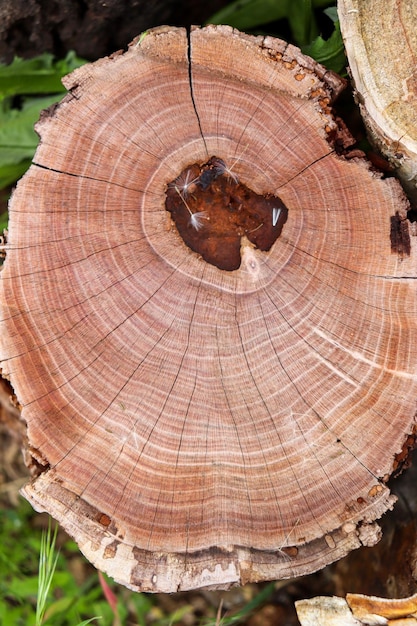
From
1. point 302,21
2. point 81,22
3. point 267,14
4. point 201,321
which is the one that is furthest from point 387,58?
point 81,22

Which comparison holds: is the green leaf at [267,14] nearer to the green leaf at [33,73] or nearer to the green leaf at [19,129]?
the green leaf at [33,73]

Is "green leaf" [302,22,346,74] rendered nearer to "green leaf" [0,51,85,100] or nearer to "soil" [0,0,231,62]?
"soil" [0,0,231,62]

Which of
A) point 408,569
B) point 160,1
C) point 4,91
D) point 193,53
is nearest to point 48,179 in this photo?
point 193,53

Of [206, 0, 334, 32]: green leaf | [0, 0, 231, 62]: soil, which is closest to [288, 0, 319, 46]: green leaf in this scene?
[206, 0, 334, 32]: green leaf

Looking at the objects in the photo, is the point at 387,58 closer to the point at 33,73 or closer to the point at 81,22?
the point at 81,22

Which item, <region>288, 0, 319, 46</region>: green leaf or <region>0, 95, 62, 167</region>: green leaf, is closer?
<region>288, 0, 319, 46</region>: green leaf

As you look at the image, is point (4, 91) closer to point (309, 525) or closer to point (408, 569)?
point (309, 525)
